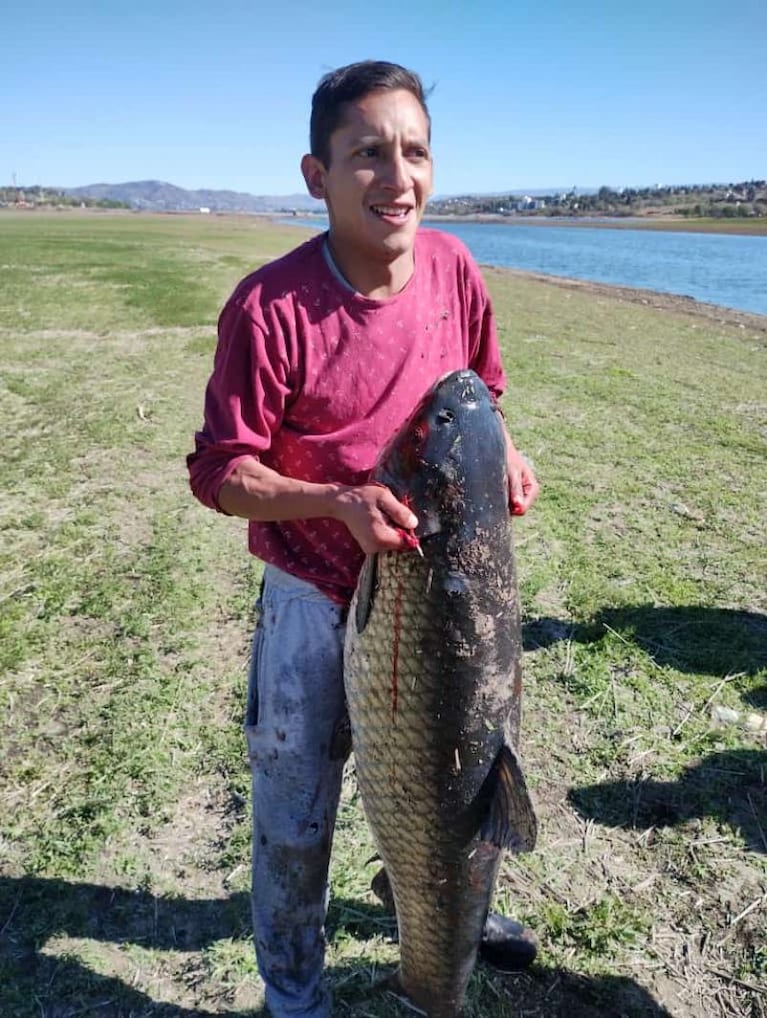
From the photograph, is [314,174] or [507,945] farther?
[507,945]

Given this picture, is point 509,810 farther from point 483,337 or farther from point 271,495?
point 483,337

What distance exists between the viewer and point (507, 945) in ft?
9.70

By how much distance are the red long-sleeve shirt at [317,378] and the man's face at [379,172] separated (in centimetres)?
14

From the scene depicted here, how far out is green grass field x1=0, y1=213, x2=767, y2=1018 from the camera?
3008 millimetres

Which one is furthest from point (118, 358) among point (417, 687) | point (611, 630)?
point (417, 687)

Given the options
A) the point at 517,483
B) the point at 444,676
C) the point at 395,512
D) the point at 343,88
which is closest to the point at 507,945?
the point at 444,676

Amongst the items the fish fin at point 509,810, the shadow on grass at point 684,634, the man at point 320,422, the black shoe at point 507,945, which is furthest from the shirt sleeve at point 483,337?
the shadow on grass at point 684,634

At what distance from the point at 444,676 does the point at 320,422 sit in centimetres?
76

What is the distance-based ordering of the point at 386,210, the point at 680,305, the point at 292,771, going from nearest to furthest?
the point at 386,210 < the point at 292,771 < the point at 680,305

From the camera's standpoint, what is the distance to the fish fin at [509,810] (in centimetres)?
206

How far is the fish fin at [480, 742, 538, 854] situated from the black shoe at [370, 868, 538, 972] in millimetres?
1023

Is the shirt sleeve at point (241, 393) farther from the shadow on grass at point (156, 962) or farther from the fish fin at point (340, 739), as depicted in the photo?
the shadow on grass at point (156, 962)

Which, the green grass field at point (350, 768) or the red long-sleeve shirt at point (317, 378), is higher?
the red long-sleeve shirt at point (317, 378)

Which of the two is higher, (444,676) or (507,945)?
(444,676)
